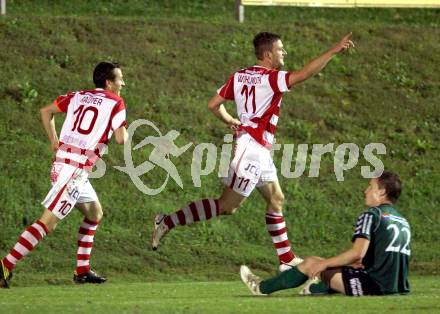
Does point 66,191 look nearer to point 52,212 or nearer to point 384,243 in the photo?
point 52,212

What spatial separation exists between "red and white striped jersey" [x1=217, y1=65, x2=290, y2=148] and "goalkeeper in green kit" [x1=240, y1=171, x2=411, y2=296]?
294 cm

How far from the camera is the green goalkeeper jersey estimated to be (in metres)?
12.4

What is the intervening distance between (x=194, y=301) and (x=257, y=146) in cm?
312

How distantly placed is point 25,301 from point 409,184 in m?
10.5

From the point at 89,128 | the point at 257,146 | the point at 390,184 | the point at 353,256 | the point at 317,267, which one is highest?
the point at 89,128

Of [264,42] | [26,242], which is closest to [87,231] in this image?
[26,242]

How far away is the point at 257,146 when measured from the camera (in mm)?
15422

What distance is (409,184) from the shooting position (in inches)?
877

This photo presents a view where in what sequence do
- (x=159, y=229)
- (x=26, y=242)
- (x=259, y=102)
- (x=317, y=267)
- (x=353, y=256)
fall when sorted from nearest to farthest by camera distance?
(x=353, y=256), (x=317, y=267), (x=26, y=242), (x=259, y=102), (x=159, y=229)

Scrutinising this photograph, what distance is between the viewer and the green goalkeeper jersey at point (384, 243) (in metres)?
12.4

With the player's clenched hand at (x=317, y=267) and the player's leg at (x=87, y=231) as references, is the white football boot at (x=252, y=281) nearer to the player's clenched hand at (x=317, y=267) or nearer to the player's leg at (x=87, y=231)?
the player's clenched hand at (x=317, y=267)

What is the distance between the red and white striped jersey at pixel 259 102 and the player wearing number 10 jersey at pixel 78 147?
4.31 ft

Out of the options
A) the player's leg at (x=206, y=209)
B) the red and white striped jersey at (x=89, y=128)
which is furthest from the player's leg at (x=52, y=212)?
the player's leg at (x=206, y=209)

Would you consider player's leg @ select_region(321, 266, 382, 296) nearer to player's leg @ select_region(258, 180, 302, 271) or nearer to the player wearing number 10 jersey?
player's leg @ select_region(258, 180, 302, 271)
